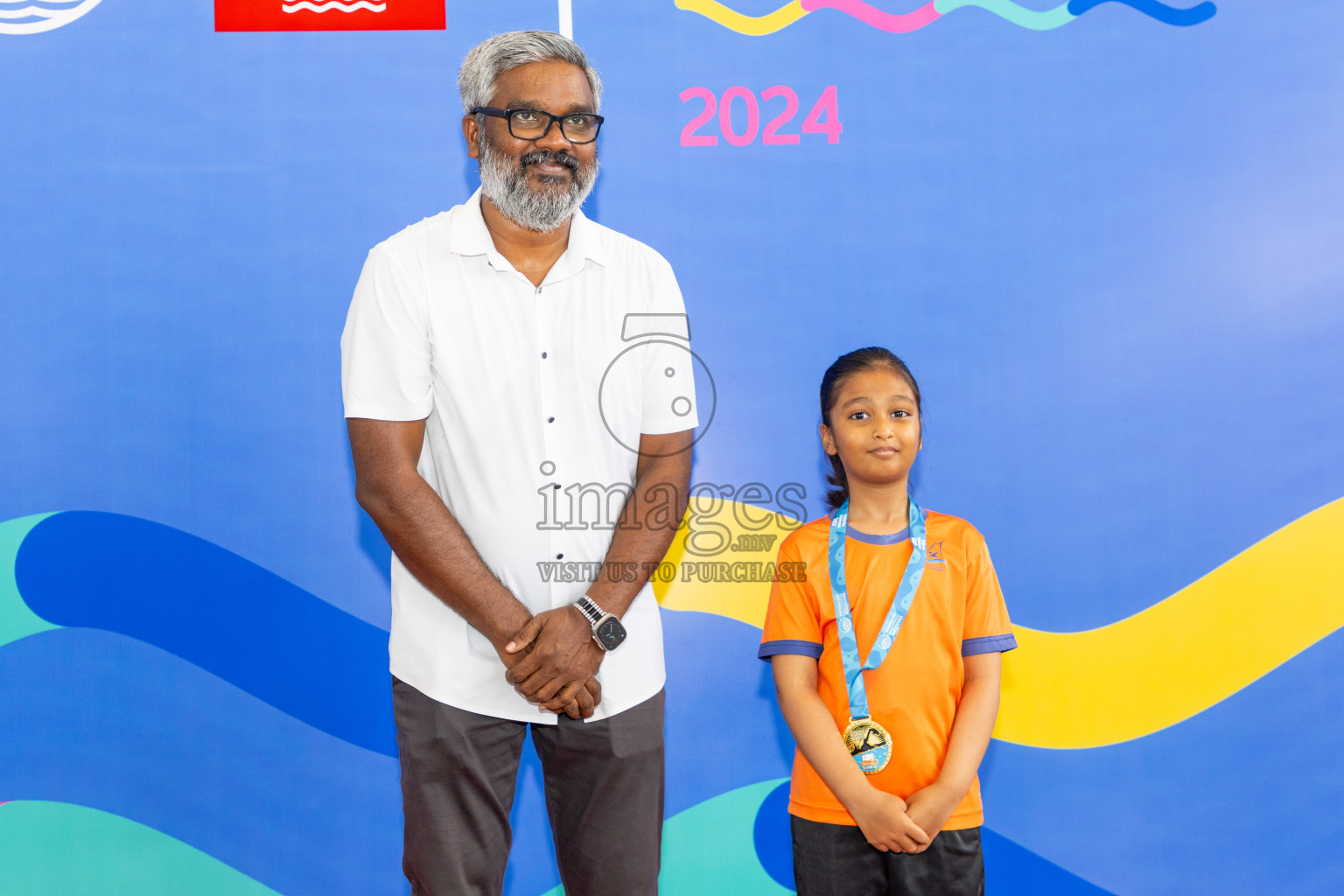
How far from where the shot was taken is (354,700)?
2.34m

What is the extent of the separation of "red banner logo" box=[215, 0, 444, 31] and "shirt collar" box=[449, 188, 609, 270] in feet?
2.72

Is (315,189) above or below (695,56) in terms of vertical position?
below

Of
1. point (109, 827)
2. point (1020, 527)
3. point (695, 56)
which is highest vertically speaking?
point (695, 56)

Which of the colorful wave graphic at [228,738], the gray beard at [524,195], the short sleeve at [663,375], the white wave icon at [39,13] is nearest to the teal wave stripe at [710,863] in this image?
the colorful wave graphic at [228,738]

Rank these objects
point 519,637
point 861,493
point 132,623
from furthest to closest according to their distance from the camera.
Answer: point 132,623, point 861,493, point 519,637

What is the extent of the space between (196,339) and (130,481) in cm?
37

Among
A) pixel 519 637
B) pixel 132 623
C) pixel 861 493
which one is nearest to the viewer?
pixel 519 637

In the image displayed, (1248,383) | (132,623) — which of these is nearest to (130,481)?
(132,623)

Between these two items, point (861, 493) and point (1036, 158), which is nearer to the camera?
point (861, 493)

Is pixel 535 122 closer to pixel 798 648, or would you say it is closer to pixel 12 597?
pixel 798 648

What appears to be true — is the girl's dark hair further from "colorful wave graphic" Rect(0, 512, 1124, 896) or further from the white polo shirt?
"colorful wave graphic" Rect(0, 512, 1124, 896)

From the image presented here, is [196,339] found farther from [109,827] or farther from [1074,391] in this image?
[1074,391]

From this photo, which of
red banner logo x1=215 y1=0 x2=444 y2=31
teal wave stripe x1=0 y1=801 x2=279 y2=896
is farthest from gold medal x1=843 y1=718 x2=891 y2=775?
red banner logo x1=215 y1=0 x2=444 y2=31

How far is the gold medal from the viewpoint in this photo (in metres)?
1.68
